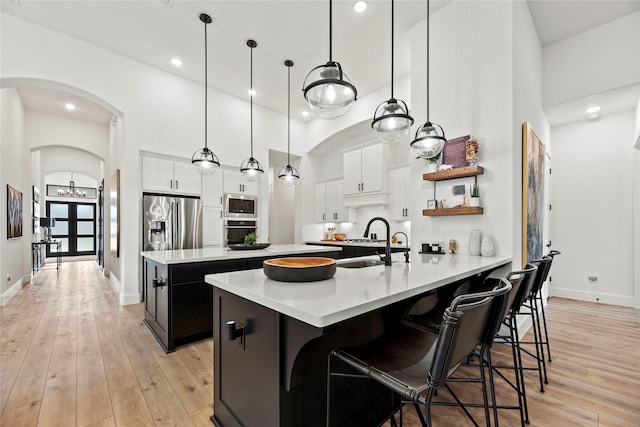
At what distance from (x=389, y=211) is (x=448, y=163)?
2.40m

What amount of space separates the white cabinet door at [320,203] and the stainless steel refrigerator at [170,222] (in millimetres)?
2746

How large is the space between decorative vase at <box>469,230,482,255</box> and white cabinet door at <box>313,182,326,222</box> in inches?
159

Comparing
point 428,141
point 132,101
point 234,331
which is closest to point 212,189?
point 132,101

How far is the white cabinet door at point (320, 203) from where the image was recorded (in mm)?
6705

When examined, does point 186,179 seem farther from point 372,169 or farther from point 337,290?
point 337,290

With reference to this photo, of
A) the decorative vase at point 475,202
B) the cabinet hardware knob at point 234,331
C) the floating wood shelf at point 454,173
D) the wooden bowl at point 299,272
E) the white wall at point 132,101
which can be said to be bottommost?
the cabinet hardware knob at point 234,331

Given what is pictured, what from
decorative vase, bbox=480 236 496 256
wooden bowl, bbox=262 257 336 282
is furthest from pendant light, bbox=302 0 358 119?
decorative vase, bbox=480 236 496 256

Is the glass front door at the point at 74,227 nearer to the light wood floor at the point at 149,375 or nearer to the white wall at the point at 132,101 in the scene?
the white wall at the point at 132,101

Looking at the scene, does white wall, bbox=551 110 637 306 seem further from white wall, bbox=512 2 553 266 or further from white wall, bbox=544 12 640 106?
white wall, bbox=512 2 553 266

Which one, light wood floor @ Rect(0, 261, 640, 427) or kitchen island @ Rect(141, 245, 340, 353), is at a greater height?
kitchen island @ Rect(141, 245, 340, 353)

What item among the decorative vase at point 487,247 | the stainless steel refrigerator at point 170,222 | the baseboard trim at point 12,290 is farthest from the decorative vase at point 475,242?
the baseboard trim at point 12,290

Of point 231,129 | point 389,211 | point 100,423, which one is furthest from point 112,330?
point 389,211

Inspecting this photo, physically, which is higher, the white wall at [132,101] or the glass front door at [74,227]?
the white wall at [132,101]

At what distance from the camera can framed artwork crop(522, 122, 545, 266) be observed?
2.95 meters
